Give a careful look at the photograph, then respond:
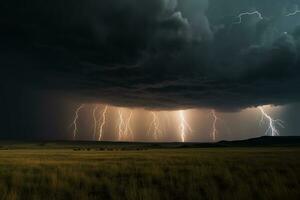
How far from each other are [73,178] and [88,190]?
3.38 meters

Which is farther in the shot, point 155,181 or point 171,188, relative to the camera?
point 155,181

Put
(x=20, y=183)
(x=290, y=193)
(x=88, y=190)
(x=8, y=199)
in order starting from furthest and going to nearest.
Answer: (x=20, y=183), (x=88, y=190), (x=290, y=193), (x=8, y=199)

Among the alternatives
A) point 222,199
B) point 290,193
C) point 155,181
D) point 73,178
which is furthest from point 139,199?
point 73,178

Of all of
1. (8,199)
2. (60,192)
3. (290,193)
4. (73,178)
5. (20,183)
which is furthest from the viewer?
(73,178)

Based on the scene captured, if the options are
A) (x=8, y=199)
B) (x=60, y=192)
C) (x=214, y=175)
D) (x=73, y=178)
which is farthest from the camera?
(x=214, y=175)

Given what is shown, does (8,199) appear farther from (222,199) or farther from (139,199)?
(222,199)

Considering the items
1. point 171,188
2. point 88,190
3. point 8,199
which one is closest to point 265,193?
point 171,188

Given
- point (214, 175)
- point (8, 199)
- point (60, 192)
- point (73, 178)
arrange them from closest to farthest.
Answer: point (8, 199) → point (60, 192) → point (73, 178) → point (214, 175)

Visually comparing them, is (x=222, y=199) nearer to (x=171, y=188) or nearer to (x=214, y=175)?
(x=171, y=188)

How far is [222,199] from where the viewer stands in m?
9.29

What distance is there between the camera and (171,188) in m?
12.3

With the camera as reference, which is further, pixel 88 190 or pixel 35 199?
pixel 88 190

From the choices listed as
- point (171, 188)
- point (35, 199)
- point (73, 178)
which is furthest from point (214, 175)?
point (35, 199)

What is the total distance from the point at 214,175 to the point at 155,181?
314 centimetres
